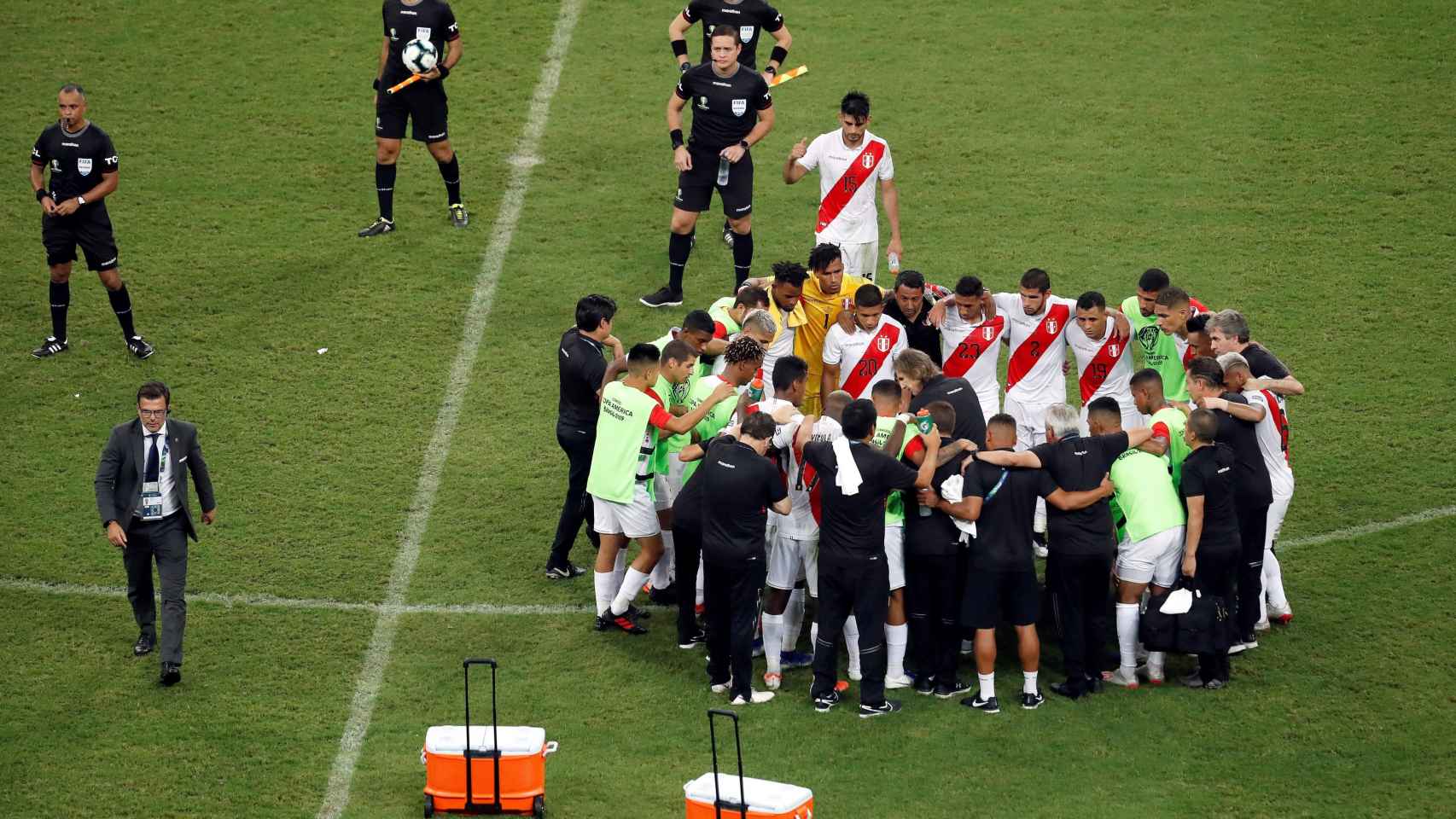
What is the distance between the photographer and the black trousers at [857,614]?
998 centimetres

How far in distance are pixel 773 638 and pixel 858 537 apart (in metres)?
1.02

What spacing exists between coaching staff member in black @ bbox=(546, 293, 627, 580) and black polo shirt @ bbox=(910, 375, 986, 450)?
1943 millimetres

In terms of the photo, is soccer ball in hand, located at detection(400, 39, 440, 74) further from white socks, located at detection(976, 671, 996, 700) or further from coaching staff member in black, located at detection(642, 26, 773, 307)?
white socks, located at detection(976, 671, 996, 700)

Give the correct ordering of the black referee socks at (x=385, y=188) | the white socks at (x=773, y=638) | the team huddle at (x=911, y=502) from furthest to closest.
A: the black referee socks at (x=385, y=188), the white socks at (x=773, y=638), the team huddle at (x=911, y=502)

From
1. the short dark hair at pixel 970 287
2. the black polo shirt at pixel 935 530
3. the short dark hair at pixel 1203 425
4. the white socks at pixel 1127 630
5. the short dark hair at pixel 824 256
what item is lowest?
the white socks at pixel 1127 630

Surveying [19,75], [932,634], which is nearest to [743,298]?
[932,634]

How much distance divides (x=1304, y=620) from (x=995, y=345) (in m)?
2.67

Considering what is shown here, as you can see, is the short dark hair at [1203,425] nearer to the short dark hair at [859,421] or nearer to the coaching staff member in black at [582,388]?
the short dark hair at [859,421]

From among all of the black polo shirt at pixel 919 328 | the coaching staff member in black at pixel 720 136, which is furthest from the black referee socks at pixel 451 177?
the black polo shirt at pixel 919 328

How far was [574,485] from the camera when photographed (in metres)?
11.6

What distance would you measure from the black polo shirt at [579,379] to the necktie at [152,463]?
A: 2528 mm

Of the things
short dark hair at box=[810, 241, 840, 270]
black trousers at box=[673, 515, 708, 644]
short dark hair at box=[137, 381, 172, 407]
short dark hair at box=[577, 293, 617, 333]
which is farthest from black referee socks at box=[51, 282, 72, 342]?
short dark hair at box=[810, 241, 840, 270]

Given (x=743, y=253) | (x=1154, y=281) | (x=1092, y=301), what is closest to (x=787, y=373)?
(x=1092, y=301)

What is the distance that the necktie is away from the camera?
10328 millimetres
